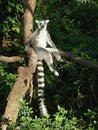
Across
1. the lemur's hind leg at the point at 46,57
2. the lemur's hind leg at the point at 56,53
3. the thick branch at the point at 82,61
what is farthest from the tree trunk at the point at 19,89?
the thick branch at the point at 82,61

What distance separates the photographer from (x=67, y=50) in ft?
35.9

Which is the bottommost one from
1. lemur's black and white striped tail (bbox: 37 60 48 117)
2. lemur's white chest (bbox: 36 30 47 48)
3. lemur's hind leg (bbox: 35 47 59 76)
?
lemur's black and white striped tail (bbox: 37 60 48 117)

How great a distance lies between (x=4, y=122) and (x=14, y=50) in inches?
235

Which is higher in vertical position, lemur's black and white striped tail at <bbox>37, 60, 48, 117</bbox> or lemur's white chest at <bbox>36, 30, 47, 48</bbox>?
lemur's white chest at <bbox>36, 30, 47, 48</bbox>

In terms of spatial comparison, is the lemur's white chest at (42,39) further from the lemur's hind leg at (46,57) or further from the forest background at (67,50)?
the forest background at (67,50)

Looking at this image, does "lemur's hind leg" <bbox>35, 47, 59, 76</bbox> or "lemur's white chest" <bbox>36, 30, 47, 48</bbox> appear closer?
"lemur's hind leg" <bbox>35, 47, 59, 76</bbox>

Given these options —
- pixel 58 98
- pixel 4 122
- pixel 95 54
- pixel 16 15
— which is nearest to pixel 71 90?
pixel 58 98

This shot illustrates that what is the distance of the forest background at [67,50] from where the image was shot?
8290 mm

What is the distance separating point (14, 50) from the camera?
1241 cm

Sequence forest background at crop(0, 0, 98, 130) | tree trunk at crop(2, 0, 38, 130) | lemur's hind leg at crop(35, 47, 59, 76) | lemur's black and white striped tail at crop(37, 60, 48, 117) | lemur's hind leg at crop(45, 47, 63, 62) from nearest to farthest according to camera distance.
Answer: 1. tree trunk at crop(2, 0, 38, 130)
2. lemur's black and white striped tail at crop(37, 60, 48, 117)
3. lemur's hind leg at crop(45, 47, 63, 62)
4. lemur's hind leg at crop(35, 47, 59, 76)
5. forest background at crop(0, 0, 98, 130)

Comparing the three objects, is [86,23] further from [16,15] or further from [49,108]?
[49,108]

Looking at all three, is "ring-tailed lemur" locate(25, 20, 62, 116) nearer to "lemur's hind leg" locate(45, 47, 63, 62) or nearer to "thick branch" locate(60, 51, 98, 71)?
"lemur's hind leg" locate(45, 47, 63, 62)

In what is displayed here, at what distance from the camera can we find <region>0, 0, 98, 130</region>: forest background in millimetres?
8290

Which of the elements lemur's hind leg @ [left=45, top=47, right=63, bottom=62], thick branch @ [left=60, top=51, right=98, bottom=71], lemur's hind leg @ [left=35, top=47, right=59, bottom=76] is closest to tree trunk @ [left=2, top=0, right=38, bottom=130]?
lemur's hind leg @ [left=35, top=47, right=59, bottom=76]
